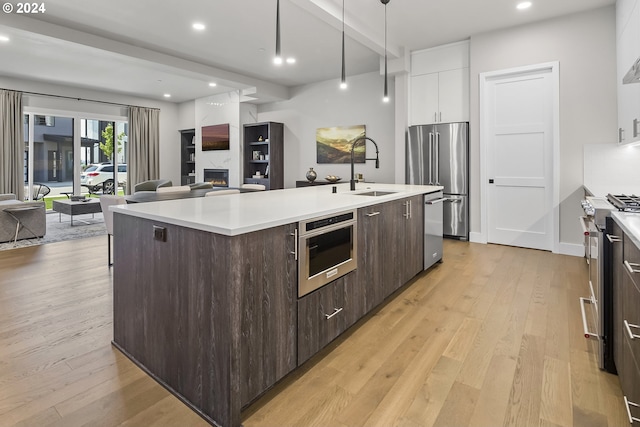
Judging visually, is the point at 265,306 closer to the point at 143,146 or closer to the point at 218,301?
the point at 218,301

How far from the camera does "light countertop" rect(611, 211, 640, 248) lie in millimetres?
1269

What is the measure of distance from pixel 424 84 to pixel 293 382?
5.01 metres

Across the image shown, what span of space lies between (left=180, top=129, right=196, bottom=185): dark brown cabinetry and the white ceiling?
283 centimetres

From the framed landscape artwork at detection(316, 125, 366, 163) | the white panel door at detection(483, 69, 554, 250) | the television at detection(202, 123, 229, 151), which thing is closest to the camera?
the white panel door at detection(483, 69, 554, 250)

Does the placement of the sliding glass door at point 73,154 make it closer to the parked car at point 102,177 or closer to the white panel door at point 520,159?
the parked car at point 102,177

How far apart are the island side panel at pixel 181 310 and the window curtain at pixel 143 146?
301 inches

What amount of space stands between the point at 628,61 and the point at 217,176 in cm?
769

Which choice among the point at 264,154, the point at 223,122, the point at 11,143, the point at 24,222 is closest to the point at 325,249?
the point at 24,222

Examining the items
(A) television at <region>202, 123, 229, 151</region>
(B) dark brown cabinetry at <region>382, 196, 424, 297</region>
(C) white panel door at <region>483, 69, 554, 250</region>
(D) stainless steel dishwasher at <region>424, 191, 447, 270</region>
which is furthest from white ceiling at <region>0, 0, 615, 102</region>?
(B) dark brown cabinetry at <region>382, 196, 424, 297</region>

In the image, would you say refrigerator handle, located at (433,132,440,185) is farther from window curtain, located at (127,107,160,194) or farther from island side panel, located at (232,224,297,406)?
window curtain, located at (127,107,160,194)

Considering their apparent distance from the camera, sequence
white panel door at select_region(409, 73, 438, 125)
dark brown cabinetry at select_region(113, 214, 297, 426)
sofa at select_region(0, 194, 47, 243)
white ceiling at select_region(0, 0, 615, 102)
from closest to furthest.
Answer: dark brown cabinetry at select_region(113, 214, 297, 426) < white ceiling at select_region(0, 0, 615, 102) < sofa at select_region(0, 194, 47, 243) < white panel door at select_region(409, 73, 438, 125)

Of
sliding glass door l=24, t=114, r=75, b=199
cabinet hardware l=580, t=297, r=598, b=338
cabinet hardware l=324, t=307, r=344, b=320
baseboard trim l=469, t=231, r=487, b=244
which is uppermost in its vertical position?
sliding glass door l=24, t=114, r=75, b=199

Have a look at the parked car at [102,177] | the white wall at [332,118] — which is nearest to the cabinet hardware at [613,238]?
the white wall at [332,118]

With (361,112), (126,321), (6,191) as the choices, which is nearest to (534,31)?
(361,112)
